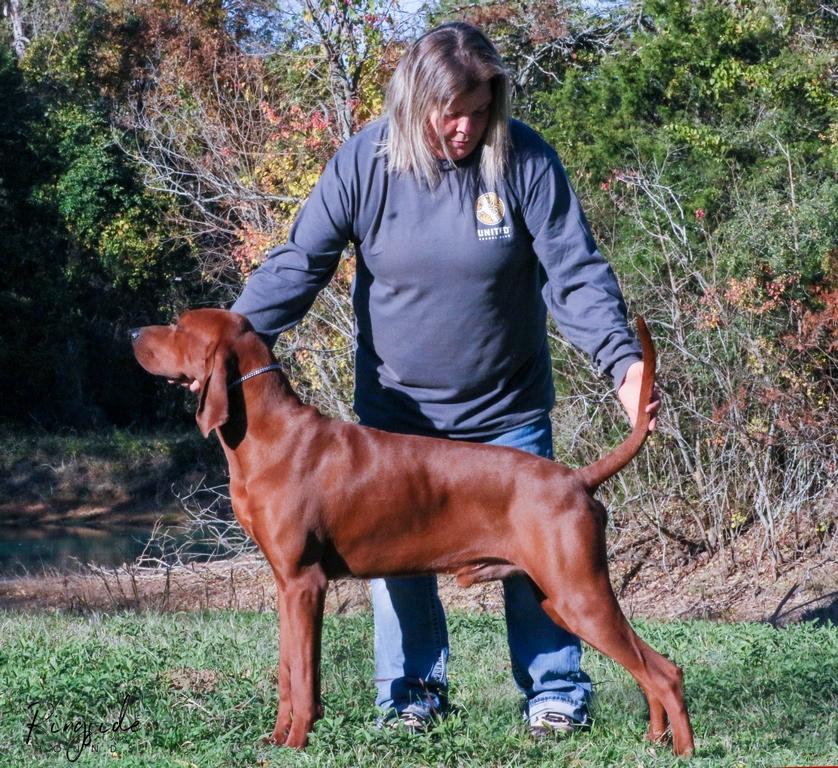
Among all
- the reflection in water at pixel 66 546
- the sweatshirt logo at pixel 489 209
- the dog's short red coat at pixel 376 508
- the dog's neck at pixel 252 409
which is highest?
the sweatshirt logo at pixel 489 209

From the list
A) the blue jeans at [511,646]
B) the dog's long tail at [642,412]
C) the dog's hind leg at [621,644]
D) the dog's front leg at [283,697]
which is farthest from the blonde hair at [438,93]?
the dog's front leg at [283,697]

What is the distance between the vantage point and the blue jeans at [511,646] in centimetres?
461

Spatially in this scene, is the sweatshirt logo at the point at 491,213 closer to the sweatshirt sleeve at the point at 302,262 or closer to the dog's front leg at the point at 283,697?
the sweatshirt sleeve at the point at 302,262

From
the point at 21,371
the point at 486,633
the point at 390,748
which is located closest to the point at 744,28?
the point at 486,633

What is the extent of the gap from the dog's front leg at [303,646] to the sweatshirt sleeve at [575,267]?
138cm

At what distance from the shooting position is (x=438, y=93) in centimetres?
418

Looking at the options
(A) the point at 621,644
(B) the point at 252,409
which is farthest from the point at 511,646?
(B) the point at 252,409

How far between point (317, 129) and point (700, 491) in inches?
225

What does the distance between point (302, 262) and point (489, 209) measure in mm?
756

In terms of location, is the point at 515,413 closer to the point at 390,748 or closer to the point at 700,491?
the point at 390,748

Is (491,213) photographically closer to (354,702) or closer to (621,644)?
(621,644)

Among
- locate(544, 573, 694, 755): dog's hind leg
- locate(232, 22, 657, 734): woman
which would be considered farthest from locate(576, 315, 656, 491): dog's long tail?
locate(544, 573, 694, 755): dog's hind leg

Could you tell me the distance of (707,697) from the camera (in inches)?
199

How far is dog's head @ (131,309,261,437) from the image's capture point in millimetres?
4215
